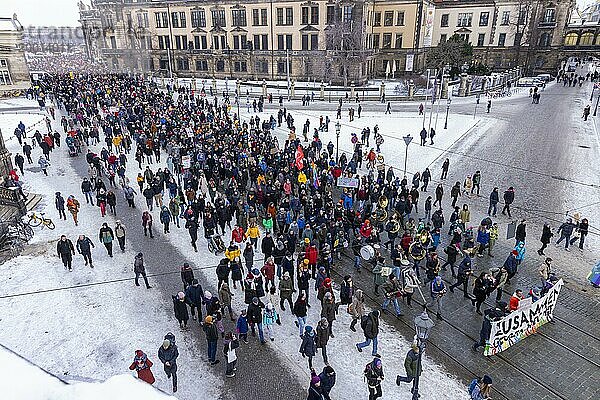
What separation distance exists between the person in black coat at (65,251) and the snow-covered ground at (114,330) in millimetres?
343

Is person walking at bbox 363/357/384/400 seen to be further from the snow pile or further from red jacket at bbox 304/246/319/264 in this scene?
the snow pile

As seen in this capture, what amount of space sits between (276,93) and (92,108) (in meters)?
23.0

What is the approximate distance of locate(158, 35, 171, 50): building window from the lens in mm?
72156

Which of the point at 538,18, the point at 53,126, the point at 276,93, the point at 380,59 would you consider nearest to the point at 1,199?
the point at 53,126

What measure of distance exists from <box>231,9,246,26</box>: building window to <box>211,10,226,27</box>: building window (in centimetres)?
167

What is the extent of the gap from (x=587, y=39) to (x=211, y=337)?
84793mm

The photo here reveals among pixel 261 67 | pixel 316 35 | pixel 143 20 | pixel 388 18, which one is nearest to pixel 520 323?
pixel 316 35

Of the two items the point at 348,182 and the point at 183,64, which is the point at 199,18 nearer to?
the point at 183,64

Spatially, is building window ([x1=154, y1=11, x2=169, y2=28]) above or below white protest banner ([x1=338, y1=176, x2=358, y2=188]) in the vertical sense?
above

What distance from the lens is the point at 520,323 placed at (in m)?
11.0

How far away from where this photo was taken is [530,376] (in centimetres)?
1010

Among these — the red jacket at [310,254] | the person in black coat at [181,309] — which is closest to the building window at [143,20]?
the red jacket at [310,254]

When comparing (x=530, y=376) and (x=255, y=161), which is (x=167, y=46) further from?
(x=530, y=376)

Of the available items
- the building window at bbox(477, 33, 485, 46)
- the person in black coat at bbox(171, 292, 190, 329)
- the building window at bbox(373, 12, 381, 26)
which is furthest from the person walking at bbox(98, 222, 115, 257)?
the building window at bbox(477, 33, 485, 46)
